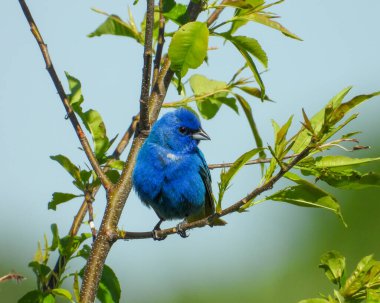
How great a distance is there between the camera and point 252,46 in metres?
3.57

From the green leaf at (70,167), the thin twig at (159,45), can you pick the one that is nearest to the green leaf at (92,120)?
the green leaf at (70,167)

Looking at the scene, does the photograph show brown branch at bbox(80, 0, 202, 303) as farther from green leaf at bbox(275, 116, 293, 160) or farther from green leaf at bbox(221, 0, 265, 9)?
green leaf at bbox(275, 116, 293, 160)

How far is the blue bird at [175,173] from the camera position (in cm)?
592

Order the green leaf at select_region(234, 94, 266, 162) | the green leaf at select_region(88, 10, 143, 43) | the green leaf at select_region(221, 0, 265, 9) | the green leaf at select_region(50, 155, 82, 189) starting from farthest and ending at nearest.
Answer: the green leaf at select_region(88, 10, 143, 43)
the green leaf at select_region(234, 94, 266, 162)
the green leaf at select_region(50, 155, 82, 189)
the green leaf at select_region(221, 0, 265, 9)

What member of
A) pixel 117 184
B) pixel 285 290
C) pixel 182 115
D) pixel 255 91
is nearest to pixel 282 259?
pixel 285 290

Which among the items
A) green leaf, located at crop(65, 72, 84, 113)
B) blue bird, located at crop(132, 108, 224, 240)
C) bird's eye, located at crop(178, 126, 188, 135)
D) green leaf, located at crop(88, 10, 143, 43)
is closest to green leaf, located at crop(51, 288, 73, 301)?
green leaf, located at crop(65, 72, 84, 113)

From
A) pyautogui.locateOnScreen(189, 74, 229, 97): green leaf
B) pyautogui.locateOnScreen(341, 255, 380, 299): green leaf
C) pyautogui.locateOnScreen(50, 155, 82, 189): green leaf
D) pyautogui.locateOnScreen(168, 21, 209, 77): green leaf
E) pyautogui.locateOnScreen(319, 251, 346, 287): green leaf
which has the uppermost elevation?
pyautogui.locateOnScreen(189, 74, 229, 97): green leaf

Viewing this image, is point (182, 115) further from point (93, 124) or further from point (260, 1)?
point (260, 1)

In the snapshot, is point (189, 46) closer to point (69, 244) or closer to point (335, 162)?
point (335, 162)

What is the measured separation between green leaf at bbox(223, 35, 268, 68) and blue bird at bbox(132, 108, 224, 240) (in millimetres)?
2319

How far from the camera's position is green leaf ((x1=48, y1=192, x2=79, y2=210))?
393 cm

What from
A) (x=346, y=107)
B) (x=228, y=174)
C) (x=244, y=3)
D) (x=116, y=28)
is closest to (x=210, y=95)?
(x=116, y=28)

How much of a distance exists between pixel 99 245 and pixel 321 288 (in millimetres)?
9068

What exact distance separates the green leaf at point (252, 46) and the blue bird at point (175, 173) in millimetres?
2319
